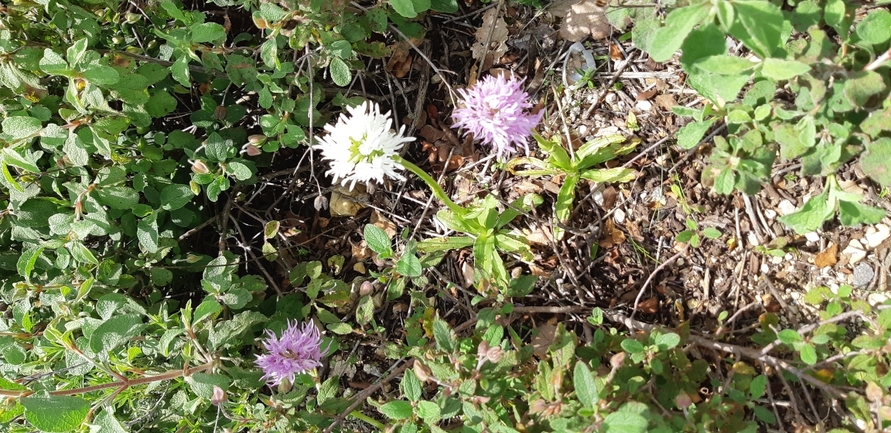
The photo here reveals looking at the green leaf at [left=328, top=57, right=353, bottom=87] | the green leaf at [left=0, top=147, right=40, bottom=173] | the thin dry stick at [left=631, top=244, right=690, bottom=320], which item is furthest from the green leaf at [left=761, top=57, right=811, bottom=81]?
the green leaf at [left=0, top=147, right=40, bottom=173]

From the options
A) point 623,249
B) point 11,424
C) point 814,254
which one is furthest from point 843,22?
point 11,424

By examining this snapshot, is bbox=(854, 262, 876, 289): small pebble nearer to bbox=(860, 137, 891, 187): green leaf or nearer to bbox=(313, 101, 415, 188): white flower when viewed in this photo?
bbox=(860, 137, 891, 187): green leaf

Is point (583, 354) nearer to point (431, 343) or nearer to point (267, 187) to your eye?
point (431, 343)

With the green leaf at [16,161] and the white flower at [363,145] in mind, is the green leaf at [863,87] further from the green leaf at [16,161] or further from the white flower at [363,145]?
the green leaf at [16,161]

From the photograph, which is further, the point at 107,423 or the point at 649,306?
the point at 649,306

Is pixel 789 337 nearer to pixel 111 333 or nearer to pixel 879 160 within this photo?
pixel 879 160

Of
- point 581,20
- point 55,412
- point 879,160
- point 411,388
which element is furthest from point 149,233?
point 879,160

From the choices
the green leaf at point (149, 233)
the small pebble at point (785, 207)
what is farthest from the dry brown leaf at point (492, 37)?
the green leaf at point (149, 233)
